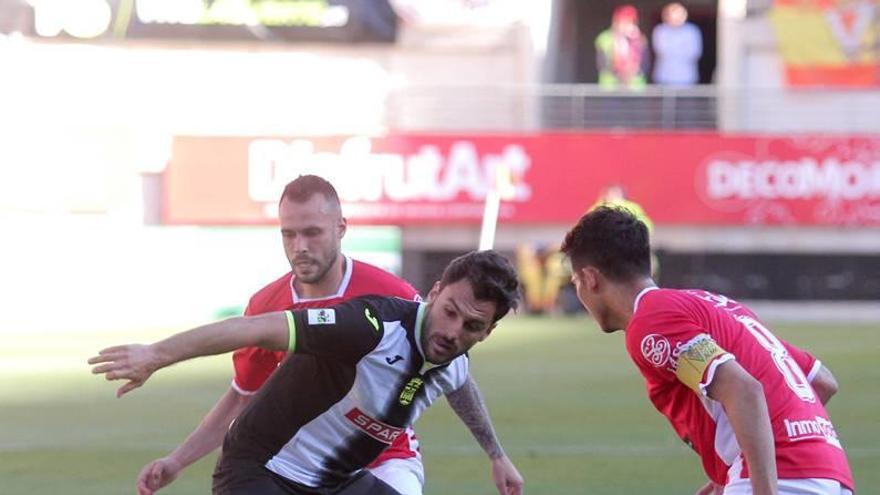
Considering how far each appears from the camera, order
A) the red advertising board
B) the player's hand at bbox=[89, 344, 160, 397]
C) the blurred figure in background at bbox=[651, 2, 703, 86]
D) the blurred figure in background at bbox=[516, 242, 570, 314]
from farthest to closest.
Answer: the blurred figure in background at bbox=[651, 2, 703, 86] < the red advertising board < the blurred figure in background at bbox=[516, 242, 570, 314] < the player's hand at bbox=[89, 344, 160, 397]

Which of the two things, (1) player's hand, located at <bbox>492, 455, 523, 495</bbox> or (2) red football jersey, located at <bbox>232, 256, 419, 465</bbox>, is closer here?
(1) player's hand, located at <bbox>492, 455, 523, 495</bbox>

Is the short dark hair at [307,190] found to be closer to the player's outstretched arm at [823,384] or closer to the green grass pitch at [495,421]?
the player's outstretched arm at [823,384]

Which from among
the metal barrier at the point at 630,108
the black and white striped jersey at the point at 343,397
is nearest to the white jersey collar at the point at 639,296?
the black and white striped jersey at the point at 343,397

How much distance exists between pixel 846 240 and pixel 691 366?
22677 millimetres

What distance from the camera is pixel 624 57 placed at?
28.5m

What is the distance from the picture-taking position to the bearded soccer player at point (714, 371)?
15.9 ft

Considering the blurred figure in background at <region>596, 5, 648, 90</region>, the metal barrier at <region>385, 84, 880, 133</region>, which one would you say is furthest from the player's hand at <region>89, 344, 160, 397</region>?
the blurred figure in background at <region>596, 5, 648, 90</region>

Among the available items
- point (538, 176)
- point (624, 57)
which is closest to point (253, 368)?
point (538, 176)

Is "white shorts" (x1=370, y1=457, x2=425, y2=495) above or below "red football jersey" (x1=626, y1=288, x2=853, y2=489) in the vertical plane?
below

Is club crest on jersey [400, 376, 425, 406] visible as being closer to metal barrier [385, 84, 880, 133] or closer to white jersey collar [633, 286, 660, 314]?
white jersey collar [633, 286, 660, 314]

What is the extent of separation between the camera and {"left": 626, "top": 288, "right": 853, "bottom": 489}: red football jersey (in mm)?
4973

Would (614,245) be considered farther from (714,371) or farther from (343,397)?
(343,397)

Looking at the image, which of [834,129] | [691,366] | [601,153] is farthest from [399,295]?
[834,129]

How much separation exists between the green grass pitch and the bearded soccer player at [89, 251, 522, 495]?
3.82m
